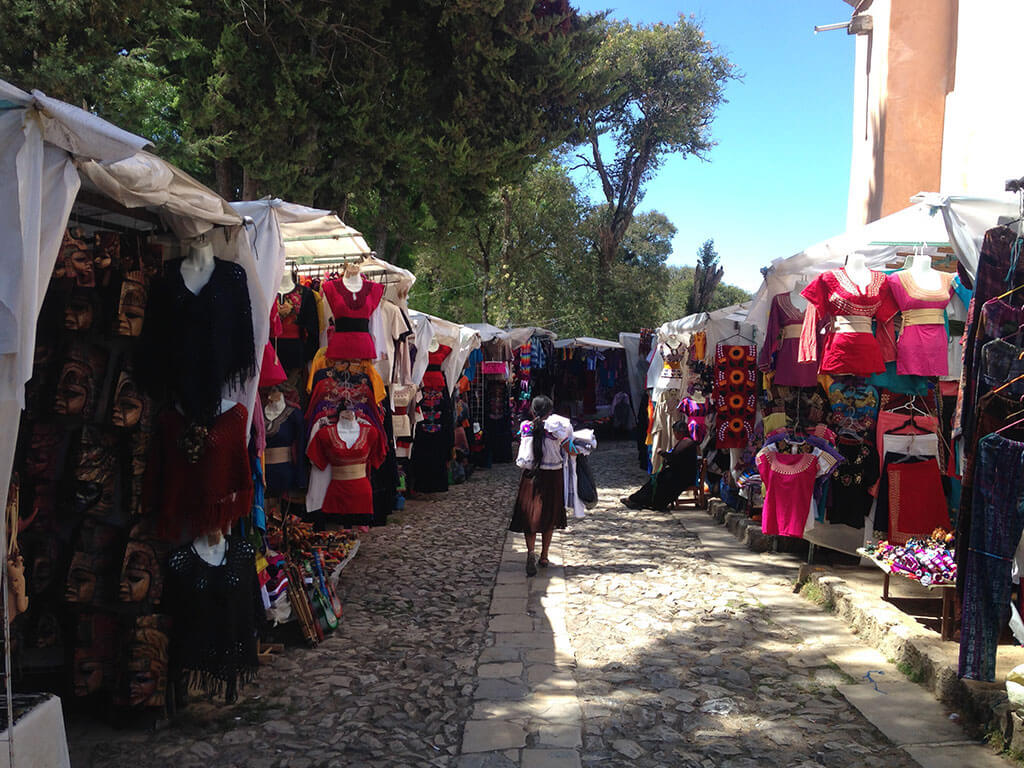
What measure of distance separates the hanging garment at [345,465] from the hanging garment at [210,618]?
1.68 m

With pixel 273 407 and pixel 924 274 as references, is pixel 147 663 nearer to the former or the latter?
pixel 273 407

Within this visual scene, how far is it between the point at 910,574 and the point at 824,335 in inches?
72.0

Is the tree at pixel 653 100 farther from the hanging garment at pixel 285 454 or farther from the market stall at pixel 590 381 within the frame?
the hanging garment at pixel 285 454

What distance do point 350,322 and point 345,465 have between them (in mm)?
1156

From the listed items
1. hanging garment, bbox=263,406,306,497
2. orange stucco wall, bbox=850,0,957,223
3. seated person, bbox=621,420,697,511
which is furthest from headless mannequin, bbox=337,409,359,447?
orange stucco wall, bbox=850,0,957,223

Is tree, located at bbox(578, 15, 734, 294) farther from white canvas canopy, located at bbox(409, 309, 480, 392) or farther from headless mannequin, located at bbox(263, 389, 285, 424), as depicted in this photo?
headless mannequin, located at bbox(263, 389, 285, 424)

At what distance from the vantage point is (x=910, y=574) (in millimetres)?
4414

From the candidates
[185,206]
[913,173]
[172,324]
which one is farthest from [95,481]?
[913,173]

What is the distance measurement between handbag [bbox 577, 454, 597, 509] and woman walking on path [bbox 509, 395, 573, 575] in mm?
236

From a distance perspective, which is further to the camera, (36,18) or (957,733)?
(36,18)

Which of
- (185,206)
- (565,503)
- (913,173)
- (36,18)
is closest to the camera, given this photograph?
(185,206)

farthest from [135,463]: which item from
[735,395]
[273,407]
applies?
[735,395]

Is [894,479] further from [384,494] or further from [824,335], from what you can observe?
[384,494]

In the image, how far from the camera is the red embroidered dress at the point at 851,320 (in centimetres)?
509
